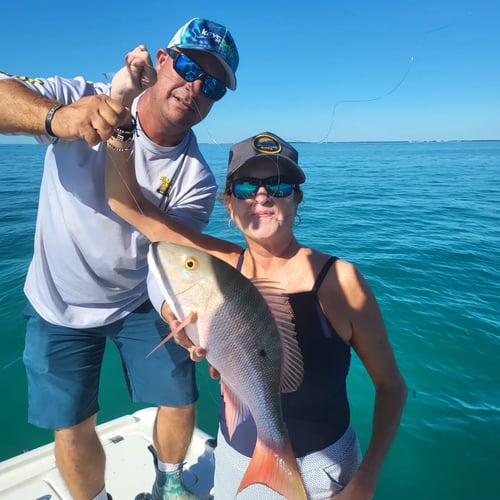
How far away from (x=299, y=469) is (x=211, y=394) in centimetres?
326

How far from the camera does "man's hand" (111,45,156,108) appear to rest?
2.12 meters

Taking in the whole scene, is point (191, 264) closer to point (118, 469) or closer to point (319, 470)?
point (319, 470)

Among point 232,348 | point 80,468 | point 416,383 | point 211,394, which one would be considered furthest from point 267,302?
point 416,383

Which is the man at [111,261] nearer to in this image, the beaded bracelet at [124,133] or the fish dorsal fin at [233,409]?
the beaded bracelet at [124,133]

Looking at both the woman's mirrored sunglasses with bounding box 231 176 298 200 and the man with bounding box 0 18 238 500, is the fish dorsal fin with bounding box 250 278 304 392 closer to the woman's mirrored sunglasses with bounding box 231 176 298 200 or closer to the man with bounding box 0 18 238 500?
the woman's mirrored sunglasses with bounding box 231 176 298 200

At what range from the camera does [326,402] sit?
199 centimetres

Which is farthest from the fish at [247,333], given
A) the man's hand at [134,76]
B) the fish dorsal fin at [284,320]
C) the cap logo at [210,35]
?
the cap logo at [210,35]

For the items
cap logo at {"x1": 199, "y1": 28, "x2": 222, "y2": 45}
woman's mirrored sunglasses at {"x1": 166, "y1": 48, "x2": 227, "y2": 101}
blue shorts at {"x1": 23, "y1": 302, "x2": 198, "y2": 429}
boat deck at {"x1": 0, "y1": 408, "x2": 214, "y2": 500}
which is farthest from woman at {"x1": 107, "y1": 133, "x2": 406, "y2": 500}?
boat deck at {"x1": 0, "y1": 408, "x2": 214, "y2": 500}

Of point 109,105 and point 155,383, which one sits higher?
point 109,105

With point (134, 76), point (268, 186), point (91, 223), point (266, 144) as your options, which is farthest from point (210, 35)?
point (91, 223)

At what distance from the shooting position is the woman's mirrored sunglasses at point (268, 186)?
2.00 meters

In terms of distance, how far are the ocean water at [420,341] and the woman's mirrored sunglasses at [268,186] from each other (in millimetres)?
676

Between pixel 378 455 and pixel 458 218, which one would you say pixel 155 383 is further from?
pixel 458 218

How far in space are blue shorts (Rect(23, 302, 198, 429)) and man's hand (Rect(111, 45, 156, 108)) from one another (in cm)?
162
